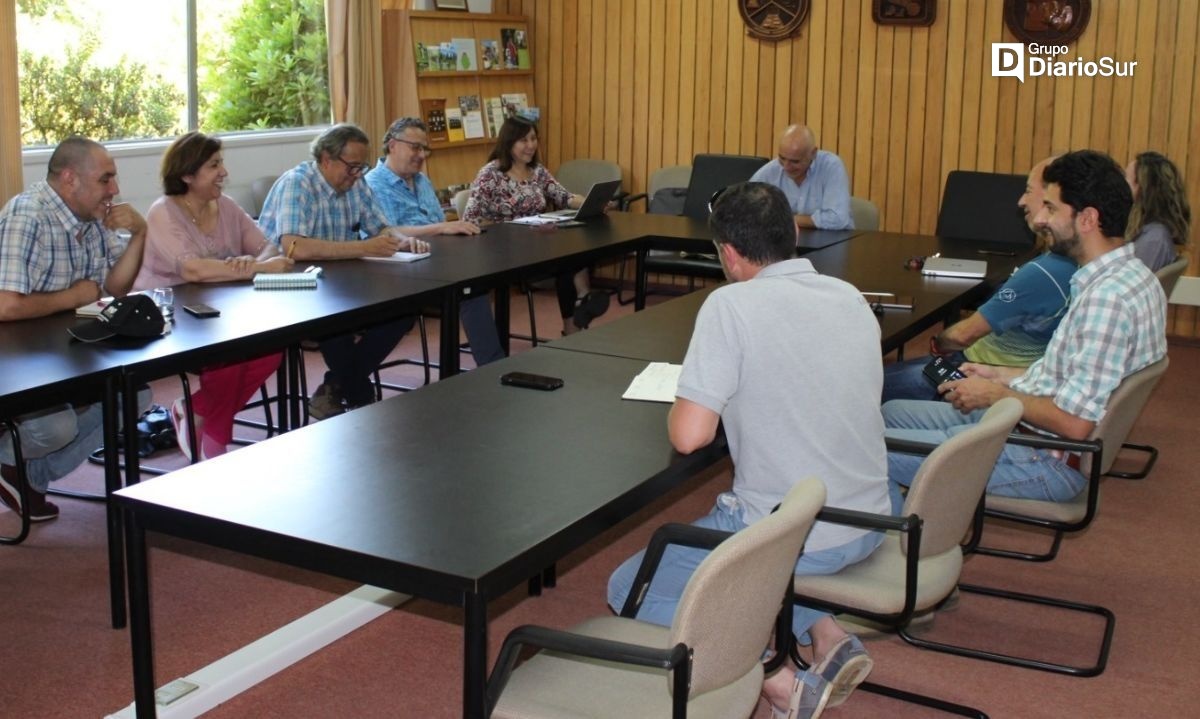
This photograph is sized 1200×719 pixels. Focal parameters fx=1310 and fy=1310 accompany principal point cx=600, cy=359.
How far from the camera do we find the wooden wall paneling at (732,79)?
8.12 metres

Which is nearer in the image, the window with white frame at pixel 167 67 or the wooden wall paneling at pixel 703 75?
the window with white frame at pixel 167 67

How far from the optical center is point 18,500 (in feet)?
13.8

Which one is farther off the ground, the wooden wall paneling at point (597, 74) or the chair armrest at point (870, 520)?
the wooden wall paneling at point (597, 74)

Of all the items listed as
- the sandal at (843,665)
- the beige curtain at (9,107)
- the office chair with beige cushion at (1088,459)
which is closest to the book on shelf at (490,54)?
the beige curtain at (9,107)

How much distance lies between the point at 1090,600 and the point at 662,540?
1973mm

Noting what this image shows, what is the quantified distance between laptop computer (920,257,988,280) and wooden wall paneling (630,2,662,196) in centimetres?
356

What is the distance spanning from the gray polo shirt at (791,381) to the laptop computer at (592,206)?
3.71 meters

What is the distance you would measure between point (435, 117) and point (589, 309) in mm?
2013

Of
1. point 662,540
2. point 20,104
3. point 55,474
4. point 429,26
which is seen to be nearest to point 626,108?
point 429,26

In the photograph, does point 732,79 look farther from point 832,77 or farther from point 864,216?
point 864,216

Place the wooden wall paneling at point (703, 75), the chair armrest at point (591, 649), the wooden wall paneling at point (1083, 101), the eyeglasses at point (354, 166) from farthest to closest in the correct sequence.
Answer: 1. the wooden wall paneling at point (703, 75)
2. the wooden wall paneling at point (1083, 101)
3. the eyeglasses at point (354, 166)
4. the chair armrest at point (591, 649)

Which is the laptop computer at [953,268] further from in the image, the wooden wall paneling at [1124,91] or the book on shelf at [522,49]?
the book on shelf at [522,49]

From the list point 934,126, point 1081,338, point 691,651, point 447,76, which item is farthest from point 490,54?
point 691,651

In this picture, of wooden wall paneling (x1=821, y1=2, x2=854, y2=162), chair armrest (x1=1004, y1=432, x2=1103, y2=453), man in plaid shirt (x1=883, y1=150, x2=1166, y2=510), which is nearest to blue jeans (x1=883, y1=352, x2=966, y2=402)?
man in plaid shirt (x1=883, y1=150, x2=1166, y2=510)
